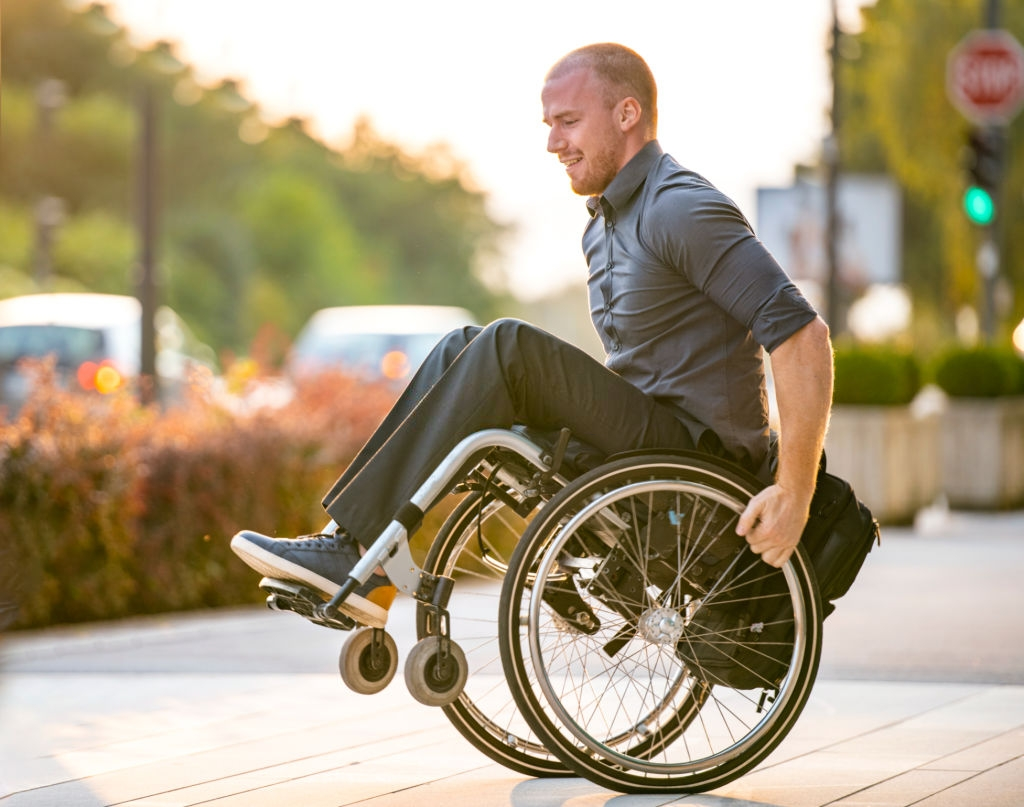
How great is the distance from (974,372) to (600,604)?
36.4 ft

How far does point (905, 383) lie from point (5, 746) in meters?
9.66

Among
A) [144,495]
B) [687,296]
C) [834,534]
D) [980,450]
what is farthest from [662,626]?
[980,450]

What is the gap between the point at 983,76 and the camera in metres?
17.3

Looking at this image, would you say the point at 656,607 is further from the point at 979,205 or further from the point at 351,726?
the point at 979,205

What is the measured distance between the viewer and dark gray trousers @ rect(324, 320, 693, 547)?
4.65 metres

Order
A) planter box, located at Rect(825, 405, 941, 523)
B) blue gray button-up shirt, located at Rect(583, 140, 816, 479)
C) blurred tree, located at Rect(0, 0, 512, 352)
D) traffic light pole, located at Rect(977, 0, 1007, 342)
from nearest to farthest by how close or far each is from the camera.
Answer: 1. blue gray button-up shirt, located at Rect(583, 140, 816, 479)
2. planter box, located at Rect(825, 405, 941, 523)
3. traffic light pole, located at Rect(977, 0, 1007, 342)
4. blurred tree, located at Rect(0, 0, 512, 352)

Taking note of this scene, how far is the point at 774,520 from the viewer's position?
15.3 ft

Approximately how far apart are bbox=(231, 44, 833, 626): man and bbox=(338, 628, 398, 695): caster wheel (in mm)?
129

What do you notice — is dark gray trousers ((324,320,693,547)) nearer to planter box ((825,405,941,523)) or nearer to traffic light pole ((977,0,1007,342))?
planter box ((825,405,941,523))

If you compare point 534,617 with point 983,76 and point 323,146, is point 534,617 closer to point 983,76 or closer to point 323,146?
point 983,76

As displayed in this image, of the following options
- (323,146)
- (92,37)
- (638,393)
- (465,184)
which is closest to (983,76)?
(638,393)

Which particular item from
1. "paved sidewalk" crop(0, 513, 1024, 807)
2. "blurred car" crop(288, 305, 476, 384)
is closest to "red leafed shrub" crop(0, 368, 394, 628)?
"paved sidewalk" crop(0, 513, 1024, 807)

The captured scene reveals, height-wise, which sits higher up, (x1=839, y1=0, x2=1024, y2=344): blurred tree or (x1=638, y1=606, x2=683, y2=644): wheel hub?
(x1=839, y1=0, x2=1024, y2=344): blurred tree

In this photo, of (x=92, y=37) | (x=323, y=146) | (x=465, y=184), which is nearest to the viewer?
(x=92, y=37)
